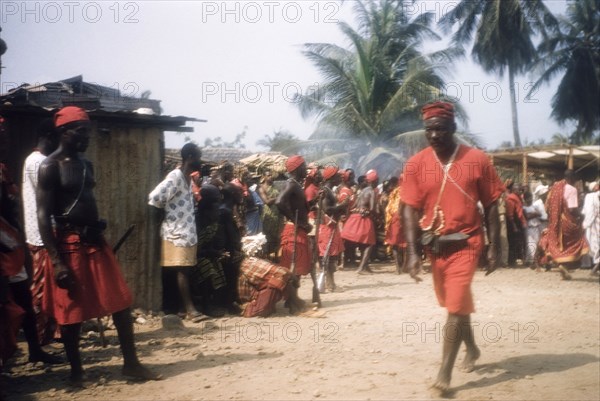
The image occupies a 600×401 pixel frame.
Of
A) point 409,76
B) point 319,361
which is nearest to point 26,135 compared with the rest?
point 319,361

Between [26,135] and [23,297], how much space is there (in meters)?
2.10

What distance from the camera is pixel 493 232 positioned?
4496 millimetres

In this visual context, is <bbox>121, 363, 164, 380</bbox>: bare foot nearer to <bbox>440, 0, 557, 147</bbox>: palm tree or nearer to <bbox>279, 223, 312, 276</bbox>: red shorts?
<bbox>279, 223, 312, 276</bbox>: red shorts

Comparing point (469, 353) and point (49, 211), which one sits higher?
point (49, 211)

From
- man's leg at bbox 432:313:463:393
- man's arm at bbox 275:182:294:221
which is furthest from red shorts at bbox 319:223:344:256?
man's leg at bbox 432:313:463:393

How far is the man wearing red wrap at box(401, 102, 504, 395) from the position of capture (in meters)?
4.25

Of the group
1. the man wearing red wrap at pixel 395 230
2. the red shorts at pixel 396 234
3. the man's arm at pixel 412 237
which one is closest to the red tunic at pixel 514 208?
the man wearing red wrap at pixel 395 230

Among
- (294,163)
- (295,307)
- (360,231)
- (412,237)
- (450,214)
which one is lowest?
(295,307)

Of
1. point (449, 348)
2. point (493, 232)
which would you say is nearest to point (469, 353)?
point (449, 348)

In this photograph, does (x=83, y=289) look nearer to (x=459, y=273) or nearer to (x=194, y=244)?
(x=194, y=244)

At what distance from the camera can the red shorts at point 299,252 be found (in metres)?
7.29

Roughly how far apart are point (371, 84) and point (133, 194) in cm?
1635

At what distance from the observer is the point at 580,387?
4.37 metres

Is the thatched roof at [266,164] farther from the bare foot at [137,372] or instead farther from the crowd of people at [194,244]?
the bare foot at [137,372]
